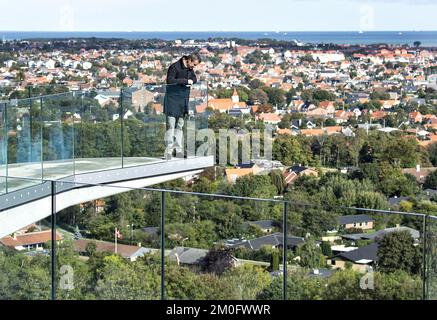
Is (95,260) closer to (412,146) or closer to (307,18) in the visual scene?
(412,146)

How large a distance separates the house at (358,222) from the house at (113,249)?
1365 mm

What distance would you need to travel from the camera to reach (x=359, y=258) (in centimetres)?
546

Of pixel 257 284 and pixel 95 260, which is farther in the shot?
pixel 95 260

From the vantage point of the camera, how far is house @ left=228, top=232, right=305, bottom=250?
5.64m

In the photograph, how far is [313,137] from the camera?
57.1 meters

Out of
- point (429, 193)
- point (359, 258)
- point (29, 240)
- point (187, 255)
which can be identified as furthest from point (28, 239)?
point (429, 193)

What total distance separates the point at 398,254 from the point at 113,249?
6.39ft

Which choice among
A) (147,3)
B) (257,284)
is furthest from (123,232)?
(147,3)

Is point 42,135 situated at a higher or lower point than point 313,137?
higher

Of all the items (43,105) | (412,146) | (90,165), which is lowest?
(412,146)

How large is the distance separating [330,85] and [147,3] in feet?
99.2

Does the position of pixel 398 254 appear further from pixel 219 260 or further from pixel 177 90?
pixel 177 90

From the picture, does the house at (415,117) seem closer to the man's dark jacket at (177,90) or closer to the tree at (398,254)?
the man's dark jacket at (177,90)
